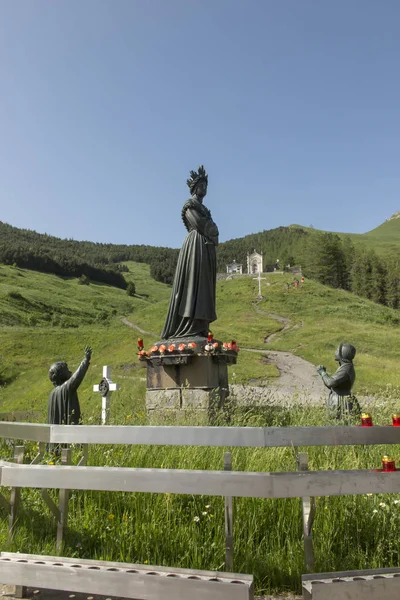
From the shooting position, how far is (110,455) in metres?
4.42

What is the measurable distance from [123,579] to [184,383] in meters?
5.98

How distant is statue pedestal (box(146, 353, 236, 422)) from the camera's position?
26.6 ft

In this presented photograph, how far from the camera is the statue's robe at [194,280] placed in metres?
8.89

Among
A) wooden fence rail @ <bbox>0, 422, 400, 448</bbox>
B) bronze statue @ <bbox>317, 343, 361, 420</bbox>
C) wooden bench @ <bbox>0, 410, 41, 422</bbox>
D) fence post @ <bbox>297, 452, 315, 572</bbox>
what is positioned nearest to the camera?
fence post @ <bbox>297, 452, 315, 572</bbox>

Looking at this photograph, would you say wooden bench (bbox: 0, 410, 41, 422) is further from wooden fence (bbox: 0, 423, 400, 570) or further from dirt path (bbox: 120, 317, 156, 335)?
dirt path (bbox: 120, 317, 156, 335)

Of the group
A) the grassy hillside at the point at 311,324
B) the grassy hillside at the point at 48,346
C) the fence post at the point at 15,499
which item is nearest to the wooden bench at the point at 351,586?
the fence post at the point at 15,499

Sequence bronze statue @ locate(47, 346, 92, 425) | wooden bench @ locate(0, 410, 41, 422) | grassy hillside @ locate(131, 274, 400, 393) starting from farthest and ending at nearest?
grassy hillside @ locate(131, 274, 400, 393) → bronze statue @ locate(47, 346, 92, 425) → wooden bench @ locate(0, 410, 41, 422)

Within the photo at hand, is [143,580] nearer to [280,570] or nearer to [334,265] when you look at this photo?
[280,570]

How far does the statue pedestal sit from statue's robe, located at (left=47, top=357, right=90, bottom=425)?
2008mm

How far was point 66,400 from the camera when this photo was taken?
607cm

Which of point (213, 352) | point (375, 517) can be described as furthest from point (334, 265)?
point (375, 517)

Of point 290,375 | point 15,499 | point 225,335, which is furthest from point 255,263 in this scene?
point 15,499

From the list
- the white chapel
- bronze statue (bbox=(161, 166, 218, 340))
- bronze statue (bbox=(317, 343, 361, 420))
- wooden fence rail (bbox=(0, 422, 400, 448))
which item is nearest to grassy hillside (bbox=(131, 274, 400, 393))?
bronze statue (bbox=(161, 166, 218, 340))

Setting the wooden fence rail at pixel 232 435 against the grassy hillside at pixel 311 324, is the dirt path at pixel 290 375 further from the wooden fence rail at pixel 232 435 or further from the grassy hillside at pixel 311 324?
the wooden fence rail at pixel 232 435
